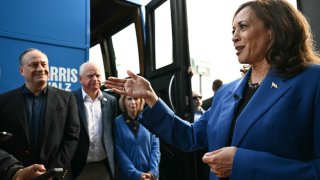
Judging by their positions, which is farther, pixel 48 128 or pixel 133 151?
pixel 133 151

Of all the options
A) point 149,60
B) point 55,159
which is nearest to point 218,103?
point 55,159

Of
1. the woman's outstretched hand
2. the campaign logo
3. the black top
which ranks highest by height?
the campaign logo

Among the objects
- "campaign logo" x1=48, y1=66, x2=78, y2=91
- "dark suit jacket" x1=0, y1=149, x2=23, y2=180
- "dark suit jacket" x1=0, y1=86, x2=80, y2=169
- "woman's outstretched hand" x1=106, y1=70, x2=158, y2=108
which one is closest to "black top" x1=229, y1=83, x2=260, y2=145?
"woman's outstretched hand" x1=106, y1=70, x2=158, y2=108

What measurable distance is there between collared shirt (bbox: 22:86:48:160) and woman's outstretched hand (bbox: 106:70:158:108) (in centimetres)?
97

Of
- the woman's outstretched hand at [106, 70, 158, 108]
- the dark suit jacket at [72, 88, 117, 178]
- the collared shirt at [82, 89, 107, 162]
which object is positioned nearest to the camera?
the woman's outstretched hand at [106, 70, 158, 108]

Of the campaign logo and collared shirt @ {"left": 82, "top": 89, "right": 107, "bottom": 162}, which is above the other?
the campaign logo

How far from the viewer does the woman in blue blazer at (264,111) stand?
1115 millimetres

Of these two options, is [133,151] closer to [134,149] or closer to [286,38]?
[134,149]

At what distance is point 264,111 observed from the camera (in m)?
1.17

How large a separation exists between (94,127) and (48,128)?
59 centimetres

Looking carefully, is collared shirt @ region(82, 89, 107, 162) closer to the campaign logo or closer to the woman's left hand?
the campaign logo

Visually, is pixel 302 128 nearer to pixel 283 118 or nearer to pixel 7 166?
pixel 283 118

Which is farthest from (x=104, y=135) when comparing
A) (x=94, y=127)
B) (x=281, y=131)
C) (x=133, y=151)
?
(x=281, y=131)

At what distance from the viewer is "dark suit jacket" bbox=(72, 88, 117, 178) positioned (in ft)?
9.16
